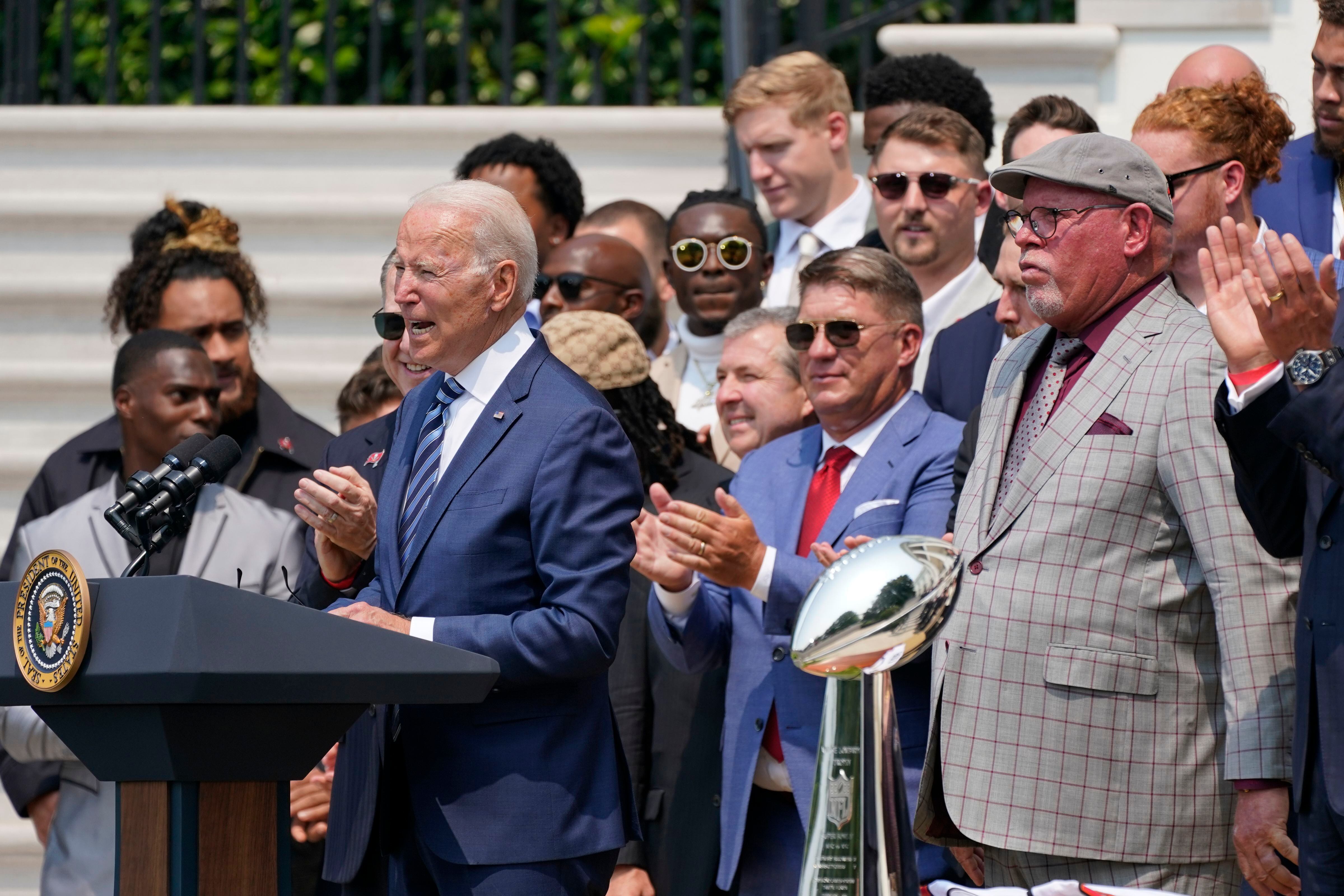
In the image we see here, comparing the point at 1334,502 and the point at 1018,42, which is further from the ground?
the point at 1018,42

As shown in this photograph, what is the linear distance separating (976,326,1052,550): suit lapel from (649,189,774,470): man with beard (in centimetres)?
219

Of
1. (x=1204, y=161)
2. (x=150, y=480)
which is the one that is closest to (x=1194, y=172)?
(x=1204, y=161)

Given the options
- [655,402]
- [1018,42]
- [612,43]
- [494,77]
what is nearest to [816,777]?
[655,402]

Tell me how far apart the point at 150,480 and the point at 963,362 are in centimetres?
259

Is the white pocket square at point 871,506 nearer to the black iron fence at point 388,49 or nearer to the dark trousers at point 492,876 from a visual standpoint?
the dark trousers at point 492,876

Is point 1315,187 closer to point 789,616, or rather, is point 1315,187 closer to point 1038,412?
point 1038,412

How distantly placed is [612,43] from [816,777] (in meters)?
7.14

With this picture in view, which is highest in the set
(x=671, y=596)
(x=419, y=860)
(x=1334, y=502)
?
(x=1334, y=502)

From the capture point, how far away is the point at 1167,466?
3383mm

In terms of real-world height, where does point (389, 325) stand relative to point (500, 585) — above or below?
above

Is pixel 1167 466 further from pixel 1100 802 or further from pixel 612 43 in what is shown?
pixel 612 43

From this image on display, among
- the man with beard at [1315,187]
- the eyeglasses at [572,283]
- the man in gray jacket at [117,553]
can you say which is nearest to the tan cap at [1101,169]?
the man with beard at [1315,187]

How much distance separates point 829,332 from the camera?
4.49 meters

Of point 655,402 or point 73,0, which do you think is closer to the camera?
point 655,402
